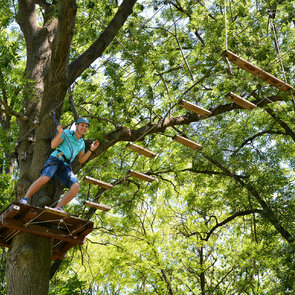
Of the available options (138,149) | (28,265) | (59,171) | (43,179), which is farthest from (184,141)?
(28,265)

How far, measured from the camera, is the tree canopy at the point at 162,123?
6.86 meters

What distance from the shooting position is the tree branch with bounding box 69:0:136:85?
7383 mm

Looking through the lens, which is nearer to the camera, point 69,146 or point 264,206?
point 69,146

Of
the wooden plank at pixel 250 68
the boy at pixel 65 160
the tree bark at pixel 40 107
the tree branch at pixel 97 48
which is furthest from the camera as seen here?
the tree branch at pixel 97 48

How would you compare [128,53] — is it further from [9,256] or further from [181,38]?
[9,256]

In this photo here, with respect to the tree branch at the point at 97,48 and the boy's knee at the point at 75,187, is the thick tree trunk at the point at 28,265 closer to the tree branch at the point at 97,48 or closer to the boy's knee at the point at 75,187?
the boy's knee at the point at 75,187

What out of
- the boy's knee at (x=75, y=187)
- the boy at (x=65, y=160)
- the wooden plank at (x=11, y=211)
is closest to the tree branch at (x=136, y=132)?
the boy at (x=65, y=160)

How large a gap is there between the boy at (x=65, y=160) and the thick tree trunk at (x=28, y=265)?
1.93 feet

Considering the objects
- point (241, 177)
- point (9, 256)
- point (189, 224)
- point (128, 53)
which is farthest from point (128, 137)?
point (189, 224)

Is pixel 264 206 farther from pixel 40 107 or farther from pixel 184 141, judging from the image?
pixel 40 107

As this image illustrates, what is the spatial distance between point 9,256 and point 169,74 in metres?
7.01

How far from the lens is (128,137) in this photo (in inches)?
298

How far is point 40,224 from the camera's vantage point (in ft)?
18.9

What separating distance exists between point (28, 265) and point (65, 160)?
144cm
